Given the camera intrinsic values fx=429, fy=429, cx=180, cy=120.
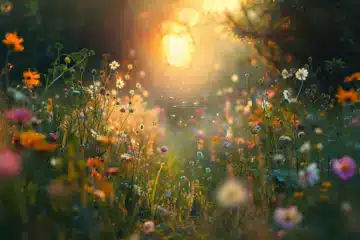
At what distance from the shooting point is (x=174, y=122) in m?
6.54

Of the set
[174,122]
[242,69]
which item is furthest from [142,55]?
[174,122]

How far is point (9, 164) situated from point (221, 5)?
5087 millimetres

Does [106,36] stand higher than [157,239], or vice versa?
[106,36]

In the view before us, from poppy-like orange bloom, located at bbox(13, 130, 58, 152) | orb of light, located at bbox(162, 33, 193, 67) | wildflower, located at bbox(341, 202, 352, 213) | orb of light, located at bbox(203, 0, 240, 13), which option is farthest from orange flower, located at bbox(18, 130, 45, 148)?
orb of light, located at bbox(162, 33, 193, 67)

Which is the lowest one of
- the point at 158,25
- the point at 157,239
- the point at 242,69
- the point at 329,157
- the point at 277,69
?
the point at 157,239

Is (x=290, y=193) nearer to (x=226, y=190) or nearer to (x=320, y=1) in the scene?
(x=226, y=190)

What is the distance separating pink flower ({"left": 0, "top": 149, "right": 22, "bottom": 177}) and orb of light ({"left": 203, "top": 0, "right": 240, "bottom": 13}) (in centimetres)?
483

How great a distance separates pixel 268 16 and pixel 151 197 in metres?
4.44

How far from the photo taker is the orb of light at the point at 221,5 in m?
6.07

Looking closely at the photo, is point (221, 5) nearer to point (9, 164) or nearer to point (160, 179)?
point (160, 179)

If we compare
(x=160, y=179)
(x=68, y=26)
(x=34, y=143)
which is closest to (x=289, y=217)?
(x=34, y=143)

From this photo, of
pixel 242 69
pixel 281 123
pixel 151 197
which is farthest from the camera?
pixel 242 69

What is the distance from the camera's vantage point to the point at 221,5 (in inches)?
244

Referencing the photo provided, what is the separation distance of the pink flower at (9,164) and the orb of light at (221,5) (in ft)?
15.9
